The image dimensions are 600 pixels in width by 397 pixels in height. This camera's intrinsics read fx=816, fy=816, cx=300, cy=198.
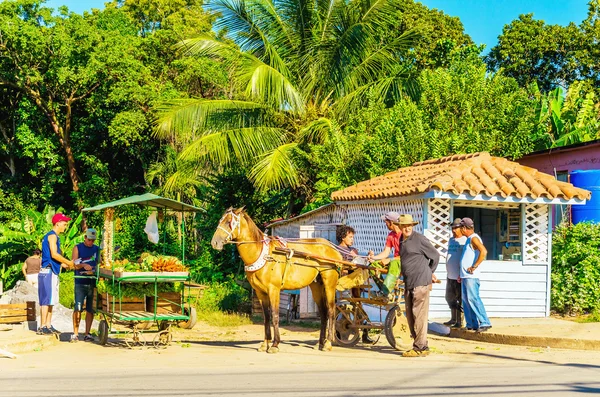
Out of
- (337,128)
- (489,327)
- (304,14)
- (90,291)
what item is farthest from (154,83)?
(489,327)

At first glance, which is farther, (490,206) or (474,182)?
(490,206)

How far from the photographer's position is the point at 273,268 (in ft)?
42.9

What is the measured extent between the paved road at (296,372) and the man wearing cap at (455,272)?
3.26 feet

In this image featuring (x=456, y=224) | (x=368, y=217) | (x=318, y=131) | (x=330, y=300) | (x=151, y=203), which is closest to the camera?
(x=330, y=300)

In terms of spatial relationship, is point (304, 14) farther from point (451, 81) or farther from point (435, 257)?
point (435, 257)

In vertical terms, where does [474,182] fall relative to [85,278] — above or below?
above

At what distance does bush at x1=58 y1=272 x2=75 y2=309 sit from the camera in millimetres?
23156

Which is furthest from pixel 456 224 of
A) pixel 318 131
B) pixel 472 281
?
pixel 318 131

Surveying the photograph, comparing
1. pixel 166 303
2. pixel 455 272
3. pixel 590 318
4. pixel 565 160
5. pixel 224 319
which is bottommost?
pixel 224 319

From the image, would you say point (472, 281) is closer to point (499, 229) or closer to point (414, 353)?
point (414, 353)

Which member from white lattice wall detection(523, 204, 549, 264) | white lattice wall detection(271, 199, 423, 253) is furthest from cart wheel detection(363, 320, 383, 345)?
white lattice wall detection(523, 204, 549, 264)

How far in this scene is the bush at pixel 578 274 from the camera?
17000 millimetres

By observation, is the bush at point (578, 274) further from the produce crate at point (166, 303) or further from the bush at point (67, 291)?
the bush at point (67, 291)

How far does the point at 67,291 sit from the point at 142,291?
38.5 ft
